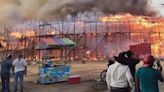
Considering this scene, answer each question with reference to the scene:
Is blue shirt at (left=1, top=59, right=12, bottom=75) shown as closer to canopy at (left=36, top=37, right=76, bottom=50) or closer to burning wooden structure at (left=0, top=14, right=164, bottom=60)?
canopy at (left=36, top=37, right=76, bottom=50)

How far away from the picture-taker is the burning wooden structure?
37.0m

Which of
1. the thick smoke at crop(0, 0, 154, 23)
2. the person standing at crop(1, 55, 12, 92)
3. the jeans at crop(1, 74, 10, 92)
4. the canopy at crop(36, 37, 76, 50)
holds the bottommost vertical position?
the jeans at crop(1, 74, 10, 92)

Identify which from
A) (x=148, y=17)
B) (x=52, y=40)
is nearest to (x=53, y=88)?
(x=52, y=40)

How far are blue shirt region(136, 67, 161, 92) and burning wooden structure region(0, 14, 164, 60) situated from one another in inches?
1124

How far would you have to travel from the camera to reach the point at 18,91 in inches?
594

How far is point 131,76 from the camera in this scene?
24.6 ft

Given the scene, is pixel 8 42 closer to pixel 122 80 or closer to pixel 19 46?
pixel 19 46

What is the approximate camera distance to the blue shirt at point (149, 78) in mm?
7059

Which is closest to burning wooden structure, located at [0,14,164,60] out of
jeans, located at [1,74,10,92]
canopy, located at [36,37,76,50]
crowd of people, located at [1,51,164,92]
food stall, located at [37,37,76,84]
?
canopy, located at [36,37,76,50]

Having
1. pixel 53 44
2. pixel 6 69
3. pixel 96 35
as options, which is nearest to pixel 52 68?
pixel 53 44

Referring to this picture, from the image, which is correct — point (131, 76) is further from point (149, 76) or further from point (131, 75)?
point (149, 76)

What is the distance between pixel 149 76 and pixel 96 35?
30346 mm

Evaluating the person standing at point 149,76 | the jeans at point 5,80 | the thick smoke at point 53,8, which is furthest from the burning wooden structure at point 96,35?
the person standing at point 149,76

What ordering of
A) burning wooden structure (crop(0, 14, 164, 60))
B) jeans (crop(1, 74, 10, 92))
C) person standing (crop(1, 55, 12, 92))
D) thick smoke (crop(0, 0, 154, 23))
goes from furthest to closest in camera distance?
thick smoke (crop(0, 0, 154, 23)) → burning wooden structure (crop(0, 14, 164, 60)) → jeans (crop(1, 74, 10, 92)) → person standing (crop(1, 55, 12, 92))
